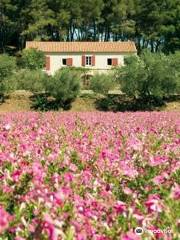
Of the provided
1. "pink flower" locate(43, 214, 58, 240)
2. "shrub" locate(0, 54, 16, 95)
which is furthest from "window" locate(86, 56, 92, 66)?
"pink flower" locate(43, 214, 58, 240)

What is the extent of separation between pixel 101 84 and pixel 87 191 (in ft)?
141

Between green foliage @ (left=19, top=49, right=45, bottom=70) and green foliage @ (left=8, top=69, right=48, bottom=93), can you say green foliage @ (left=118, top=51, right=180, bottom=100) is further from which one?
green foliage @ (left=19, top=49, right=45, bottom=70)

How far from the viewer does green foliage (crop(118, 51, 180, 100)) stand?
1848 inches

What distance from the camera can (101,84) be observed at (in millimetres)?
48969

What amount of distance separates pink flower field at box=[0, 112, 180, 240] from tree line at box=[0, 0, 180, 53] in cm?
7258

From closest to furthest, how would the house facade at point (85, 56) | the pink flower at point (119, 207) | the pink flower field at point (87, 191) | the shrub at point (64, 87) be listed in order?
the pink flower field at point (87, 191) → the pink flower at point (119, 207) → the shrub at point (64, 87) → the house facade at point (85, 56)

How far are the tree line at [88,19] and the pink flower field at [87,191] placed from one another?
238ft

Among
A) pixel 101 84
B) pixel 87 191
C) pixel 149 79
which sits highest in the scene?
pixel 87 191

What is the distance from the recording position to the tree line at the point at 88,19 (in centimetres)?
8256

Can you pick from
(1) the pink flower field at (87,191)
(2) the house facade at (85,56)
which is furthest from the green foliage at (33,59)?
(1) the pink flower field at (87,191)

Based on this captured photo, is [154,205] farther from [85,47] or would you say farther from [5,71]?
[85,47]

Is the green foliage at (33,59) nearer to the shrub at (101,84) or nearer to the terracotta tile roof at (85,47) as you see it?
the terracotta tile roof at (85,47)

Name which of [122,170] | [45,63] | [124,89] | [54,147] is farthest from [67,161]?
[45,63]

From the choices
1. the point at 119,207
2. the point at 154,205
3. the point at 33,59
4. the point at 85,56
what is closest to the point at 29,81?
Answer: the point at 33,59
